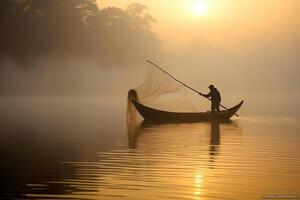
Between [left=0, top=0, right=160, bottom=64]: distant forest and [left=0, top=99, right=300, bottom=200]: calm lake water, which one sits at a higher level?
[left=0, top=0, right=160, bottom=64]: distant forest

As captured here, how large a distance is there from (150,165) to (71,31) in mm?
90188

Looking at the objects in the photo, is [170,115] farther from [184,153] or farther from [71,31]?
[71,31]

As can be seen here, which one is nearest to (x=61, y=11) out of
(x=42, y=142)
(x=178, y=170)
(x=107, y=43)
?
(x=107, y=43)

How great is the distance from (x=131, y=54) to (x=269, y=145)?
97.4 meters

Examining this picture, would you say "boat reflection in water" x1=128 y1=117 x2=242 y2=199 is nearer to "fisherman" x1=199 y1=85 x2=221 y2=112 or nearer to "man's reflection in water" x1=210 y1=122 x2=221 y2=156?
"man's reflection in water" x1=210 y1=122 x2=221 y2=156

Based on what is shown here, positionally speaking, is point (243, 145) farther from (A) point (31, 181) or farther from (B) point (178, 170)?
(A) point (31, 181)

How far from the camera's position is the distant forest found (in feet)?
316

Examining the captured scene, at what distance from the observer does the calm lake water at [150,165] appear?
12.5 m

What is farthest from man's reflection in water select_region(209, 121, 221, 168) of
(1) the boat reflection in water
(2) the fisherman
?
(2) the fisherman

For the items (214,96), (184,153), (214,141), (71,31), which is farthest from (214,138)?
(71,31)

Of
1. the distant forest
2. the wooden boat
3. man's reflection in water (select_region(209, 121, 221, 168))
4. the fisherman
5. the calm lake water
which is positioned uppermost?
the distant forest

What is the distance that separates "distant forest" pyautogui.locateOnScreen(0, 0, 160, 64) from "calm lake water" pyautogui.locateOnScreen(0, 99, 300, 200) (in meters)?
72.3

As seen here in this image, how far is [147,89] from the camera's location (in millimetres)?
35406

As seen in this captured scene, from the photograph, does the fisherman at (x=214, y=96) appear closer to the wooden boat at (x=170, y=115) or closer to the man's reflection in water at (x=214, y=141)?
the wooden boat at (x=170, y=115)
